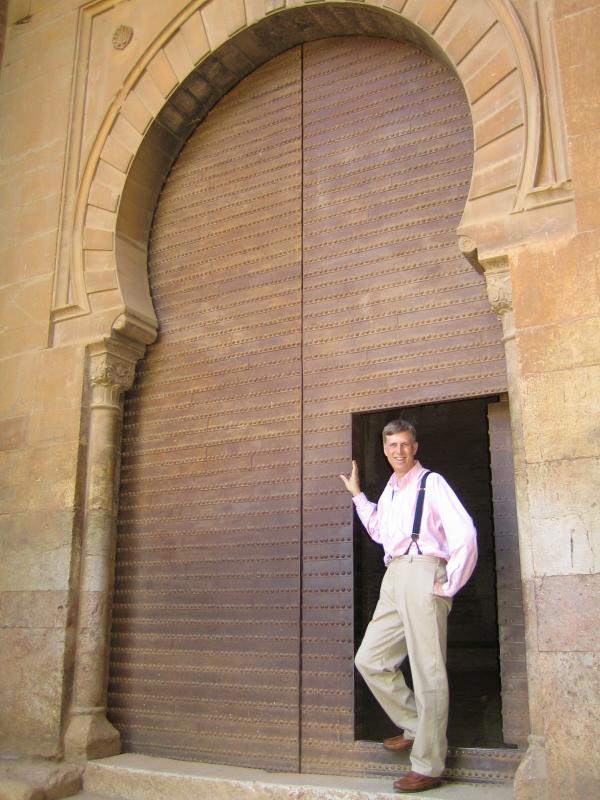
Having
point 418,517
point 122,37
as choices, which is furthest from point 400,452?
point 122,37

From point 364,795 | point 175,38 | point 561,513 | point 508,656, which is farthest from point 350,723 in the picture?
point 175,38

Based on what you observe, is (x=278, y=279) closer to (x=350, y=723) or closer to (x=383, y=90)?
(x=383, y=90)

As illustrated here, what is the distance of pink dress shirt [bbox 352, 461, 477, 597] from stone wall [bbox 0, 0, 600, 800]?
299 millimetres

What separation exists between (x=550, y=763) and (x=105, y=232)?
4.40 metres

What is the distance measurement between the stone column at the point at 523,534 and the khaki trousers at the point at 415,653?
1.24 ft

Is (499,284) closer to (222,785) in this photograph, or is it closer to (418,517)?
(418,517)

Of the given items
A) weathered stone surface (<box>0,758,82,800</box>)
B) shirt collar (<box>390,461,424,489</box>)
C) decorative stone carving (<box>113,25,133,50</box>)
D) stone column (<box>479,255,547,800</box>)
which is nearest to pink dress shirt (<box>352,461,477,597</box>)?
shirt collar (<box>390,461,424,489</box>)

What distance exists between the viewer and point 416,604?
3859 mm

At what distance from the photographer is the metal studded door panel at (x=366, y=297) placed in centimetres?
458

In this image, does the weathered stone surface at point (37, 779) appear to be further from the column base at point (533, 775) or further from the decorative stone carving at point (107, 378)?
the column base at point (533, 775)

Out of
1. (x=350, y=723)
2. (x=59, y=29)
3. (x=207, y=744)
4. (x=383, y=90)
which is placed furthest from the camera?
(x=59, y=29)

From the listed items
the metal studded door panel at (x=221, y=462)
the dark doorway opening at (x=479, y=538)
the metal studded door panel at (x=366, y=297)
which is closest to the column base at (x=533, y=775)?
the metal studded door panel at (x=366, y=297)

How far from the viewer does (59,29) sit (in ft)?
21.7

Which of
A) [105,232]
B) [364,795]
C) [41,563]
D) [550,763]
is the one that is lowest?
[364,795]
